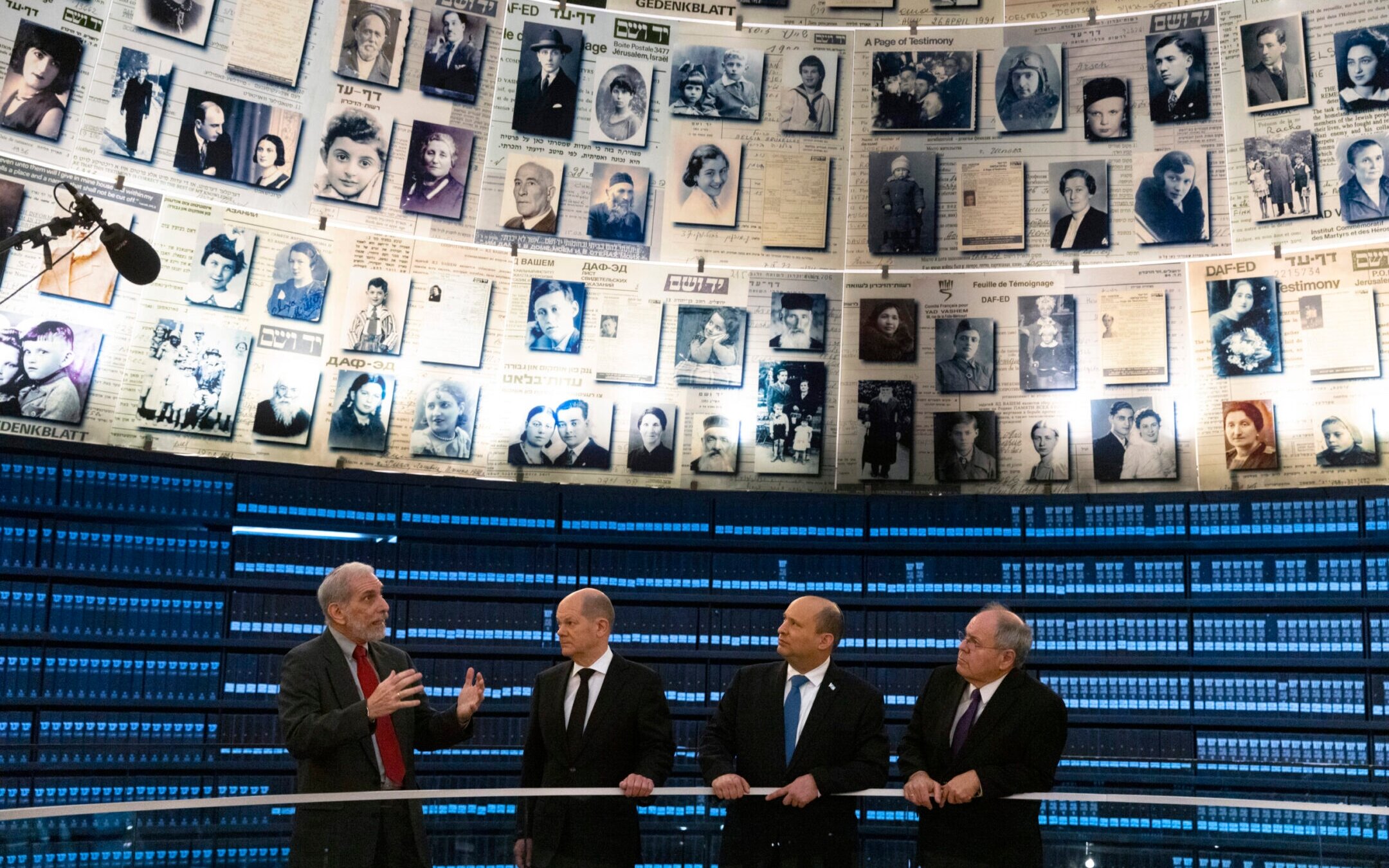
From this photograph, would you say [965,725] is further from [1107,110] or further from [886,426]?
[1107,110]

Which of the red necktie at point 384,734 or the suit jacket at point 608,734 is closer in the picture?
the red necktie at point 384,734

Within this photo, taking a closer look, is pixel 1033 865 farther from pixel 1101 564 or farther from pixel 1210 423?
pixel 1210 423

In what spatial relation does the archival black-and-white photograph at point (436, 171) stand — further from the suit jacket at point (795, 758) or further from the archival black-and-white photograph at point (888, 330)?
the suit jacket at point (795, 758)

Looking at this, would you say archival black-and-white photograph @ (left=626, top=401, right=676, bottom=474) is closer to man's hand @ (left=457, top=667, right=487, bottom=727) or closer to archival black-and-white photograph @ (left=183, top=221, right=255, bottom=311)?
archival black-and-white photograph @ (left=183, top=221, right=255, bottom=311)

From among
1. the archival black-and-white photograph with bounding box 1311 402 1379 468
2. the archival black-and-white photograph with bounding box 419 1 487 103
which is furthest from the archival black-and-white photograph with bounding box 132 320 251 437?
the archival black-and-white photograph with bounding box 1311 402 1379 468

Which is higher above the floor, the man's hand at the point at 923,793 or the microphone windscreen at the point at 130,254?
the microphone windscreen at the point at 130,254

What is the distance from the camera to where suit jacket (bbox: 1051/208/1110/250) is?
7773mm

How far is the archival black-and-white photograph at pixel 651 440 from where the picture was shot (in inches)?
305

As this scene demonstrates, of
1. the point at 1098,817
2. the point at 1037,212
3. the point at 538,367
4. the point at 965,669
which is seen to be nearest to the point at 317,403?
the point at 538,367

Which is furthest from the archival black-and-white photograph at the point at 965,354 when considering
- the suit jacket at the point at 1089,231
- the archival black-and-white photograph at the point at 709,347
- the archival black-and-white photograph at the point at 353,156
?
the archival black-and-white photograph at the point at 353,156

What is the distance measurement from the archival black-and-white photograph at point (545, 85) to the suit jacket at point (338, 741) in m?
4.61

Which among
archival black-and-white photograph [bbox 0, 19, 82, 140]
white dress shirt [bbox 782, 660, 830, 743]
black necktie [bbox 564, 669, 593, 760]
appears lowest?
black necktie [bbox 564, 669, 593, 760]

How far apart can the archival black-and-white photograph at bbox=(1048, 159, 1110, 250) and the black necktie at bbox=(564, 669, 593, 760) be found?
4.89 m

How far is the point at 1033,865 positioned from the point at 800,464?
4539 mm
